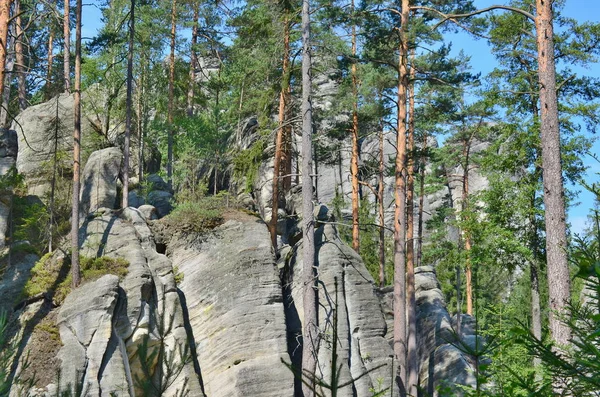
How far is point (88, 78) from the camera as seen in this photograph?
26438 mm

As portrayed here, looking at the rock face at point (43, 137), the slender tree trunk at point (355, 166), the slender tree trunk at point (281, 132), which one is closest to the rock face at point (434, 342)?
the slender tree trunk at point (355, 166)

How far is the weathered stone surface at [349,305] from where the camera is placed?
17281 millimetres

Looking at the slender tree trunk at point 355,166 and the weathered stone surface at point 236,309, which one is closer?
the weathered stone surface at point 236,309

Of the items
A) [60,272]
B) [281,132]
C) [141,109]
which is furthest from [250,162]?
[141,109]

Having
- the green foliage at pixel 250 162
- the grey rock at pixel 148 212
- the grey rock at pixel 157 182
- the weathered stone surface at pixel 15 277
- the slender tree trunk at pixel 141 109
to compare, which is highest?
the slender tree trunk at pixel 141 109

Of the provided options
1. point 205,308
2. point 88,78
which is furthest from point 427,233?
point 205,308

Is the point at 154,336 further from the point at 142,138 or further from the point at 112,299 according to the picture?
the point at 142,138

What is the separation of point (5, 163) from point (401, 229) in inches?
483

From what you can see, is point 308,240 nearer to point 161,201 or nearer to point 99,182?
point 99,182

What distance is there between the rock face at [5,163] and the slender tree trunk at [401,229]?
10325 millimetres

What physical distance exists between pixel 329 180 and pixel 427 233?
25.6ft

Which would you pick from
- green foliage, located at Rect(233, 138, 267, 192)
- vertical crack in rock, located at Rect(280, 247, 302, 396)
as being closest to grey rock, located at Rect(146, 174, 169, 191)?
green foliage, located at Rect(233, 138, 267, 192)

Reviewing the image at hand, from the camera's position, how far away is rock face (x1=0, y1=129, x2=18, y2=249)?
60.2 ft

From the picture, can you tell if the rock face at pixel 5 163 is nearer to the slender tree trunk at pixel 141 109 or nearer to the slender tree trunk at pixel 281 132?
the slender tree trunk at pixel 141 109
